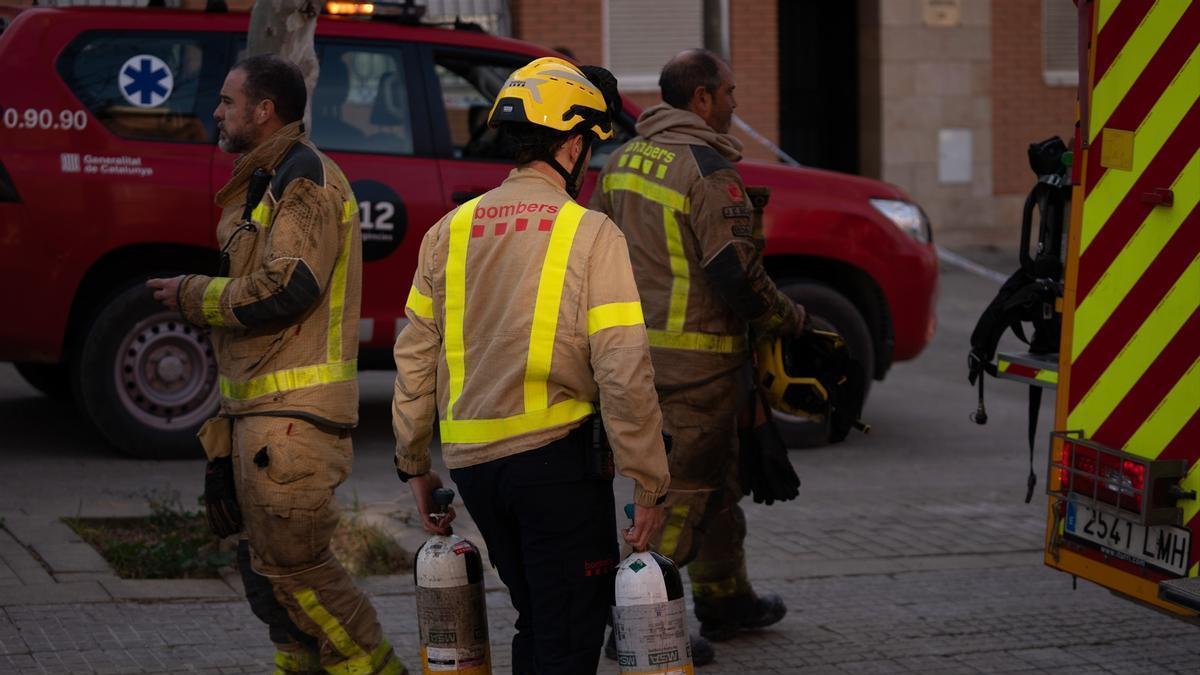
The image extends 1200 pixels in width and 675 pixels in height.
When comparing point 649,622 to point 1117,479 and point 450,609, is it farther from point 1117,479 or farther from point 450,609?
point 1117,479

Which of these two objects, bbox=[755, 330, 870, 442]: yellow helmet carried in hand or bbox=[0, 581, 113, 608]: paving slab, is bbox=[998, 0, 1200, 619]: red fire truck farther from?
bbox=[0, 581, 113, 608]: paving slab

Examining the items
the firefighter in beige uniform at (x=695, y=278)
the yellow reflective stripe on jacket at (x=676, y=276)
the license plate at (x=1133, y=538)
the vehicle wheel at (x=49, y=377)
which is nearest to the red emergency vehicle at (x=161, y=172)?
the vehicle wheel at (x=49, y=377)

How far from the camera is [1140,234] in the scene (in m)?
5.00

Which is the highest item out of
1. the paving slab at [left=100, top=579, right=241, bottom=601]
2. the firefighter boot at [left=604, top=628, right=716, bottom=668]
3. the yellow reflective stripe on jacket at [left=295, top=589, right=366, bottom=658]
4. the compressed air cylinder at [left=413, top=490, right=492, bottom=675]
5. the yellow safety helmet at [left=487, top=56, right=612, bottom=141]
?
the yellow safety helmet at [left=487, top=56, right=612, bottom=141]

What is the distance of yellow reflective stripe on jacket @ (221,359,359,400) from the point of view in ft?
16.5

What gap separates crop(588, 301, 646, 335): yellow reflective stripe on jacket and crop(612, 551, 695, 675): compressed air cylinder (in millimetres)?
552

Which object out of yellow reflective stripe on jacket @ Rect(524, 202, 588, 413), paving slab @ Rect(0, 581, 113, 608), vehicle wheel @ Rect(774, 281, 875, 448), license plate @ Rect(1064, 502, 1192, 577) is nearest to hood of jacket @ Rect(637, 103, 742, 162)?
license plate @ Rect(1064, 502, 1192, 577)

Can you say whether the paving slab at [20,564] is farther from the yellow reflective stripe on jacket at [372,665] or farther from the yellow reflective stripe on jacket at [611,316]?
the yellow reflective stripe on jacket at [611,316]

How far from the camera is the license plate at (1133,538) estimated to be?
15.9 ft

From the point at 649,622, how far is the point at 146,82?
550 centimetres

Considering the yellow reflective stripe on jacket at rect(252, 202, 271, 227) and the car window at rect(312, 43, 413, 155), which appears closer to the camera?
the yellow reflective stripe on jacket at rect(252, 202, 271, 227)

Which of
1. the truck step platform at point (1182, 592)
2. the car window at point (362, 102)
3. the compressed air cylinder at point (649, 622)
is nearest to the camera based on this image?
the compressed air cylinder at point (649, 622)

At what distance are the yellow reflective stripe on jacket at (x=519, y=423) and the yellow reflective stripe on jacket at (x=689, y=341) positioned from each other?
1536 millimetres

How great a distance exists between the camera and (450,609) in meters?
4.17
